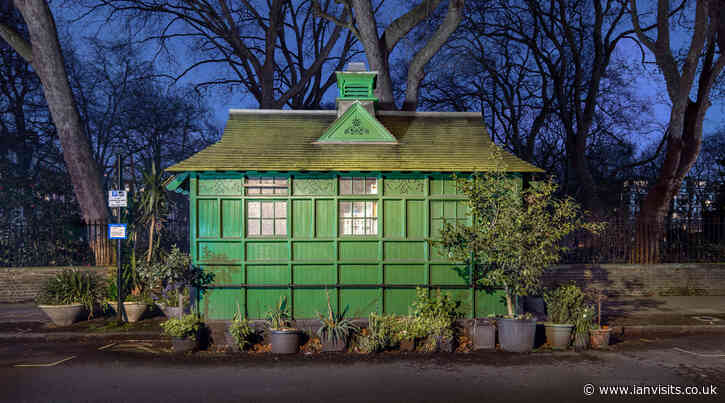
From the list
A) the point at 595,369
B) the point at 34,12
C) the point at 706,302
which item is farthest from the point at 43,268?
the point at 706,302

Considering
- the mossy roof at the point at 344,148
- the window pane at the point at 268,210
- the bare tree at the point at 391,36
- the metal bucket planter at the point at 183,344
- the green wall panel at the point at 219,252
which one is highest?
the bare tree at the point at 391,36

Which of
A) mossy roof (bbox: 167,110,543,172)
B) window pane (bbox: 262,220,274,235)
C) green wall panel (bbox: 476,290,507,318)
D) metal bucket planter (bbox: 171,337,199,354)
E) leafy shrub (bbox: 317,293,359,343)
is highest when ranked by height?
mossy roof (bbox: 167,110,543,172)

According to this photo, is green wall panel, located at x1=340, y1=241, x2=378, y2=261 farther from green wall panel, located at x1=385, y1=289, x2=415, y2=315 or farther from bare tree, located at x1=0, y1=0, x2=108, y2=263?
bare tree, located at x1=0, y1=0, x2=108, y2=263

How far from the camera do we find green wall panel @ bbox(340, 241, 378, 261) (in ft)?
31.5

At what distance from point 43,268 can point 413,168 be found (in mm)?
11668

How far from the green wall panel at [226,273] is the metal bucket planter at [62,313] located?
3.73m

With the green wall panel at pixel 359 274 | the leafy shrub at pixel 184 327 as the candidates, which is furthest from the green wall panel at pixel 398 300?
the leafy shrub at pixel 184 327

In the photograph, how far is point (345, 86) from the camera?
1101 cm

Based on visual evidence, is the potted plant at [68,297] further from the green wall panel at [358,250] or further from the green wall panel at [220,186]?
the green wall panel at [358,250]

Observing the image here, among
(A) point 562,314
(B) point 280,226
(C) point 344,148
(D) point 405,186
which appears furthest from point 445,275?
(B) point 280,226

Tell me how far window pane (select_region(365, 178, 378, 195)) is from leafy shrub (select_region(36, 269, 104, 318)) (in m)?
7.33

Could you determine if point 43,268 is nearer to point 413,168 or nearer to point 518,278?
point 413,168

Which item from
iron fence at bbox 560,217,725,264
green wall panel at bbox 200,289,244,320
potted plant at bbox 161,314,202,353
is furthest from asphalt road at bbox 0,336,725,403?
iron fence at bbox 560,217,725,264

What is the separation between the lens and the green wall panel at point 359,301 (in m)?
9.56
